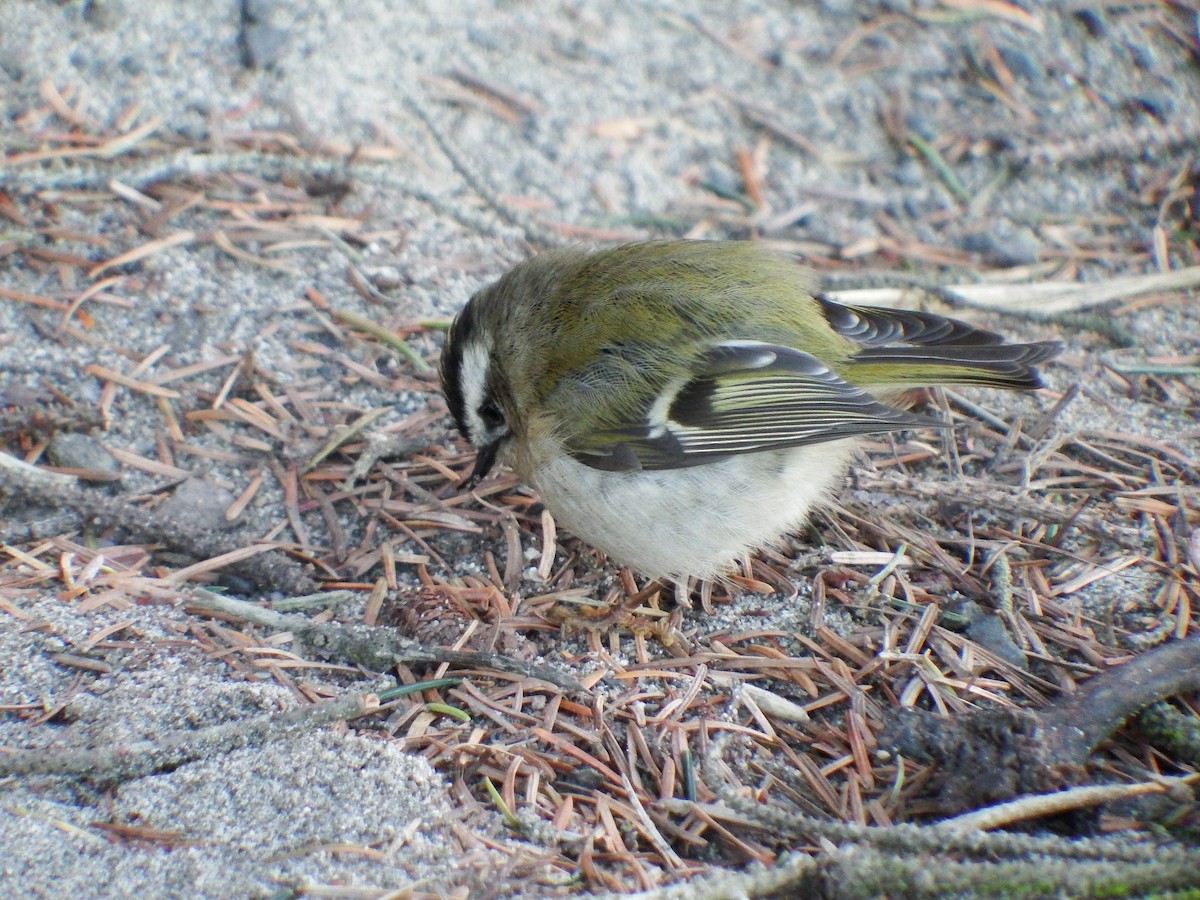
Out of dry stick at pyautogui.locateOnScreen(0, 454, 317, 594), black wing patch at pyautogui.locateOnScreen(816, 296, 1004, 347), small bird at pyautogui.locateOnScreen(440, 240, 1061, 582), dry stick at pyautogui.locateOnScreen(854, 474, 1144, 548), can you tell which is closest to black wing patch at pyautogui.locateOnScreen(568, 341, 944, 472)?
small bird at pyautogui.locateOnScreen(440, 240, 1061, 582)

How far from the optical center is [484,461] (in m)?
3.18

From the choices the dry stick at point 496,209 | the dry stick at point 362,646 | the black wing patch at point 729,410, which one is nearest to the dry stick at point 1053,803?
the dry stick at point 362,646

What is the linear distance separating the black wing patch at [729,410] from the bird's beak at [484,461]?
0.89 ft

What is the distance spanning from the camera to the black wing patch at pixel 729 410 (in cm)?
294

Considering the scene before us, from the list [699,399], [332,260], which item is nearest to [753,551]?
[699,399]

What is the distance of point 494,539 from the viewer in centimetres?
319

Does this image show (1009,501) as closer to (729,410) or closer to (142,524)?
(729,410)

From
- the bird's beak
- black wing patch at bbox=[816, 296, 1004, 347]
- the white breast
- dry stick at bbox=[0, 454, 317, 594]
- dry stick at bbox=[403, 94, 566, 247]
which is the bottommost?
dry stick at bbox=[0, 454, 317, 594]

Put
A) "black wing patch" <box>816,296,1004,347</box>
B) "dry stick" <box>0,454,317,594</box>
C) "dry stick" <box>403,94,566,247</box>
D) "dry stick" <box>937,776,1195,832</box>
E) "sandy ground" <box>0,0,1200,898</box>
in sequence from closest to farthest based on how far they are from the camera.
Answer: "dry stick" <box>937,776,1195,832</box>
"sandy ground" <box>0,0,1200,898</box>
"dry stick" <box>0,454,317,594</box>
"black wing patch" <box>816,296,1004,347</box>
"dry stick" <box>403,94,566,247</box>

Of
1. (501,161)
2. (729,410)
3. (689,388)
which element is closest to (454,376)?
(689,388)

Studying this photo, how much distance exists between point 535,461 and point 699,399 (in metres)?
0.51

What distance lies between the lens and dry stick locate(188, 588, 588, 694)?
102 inches

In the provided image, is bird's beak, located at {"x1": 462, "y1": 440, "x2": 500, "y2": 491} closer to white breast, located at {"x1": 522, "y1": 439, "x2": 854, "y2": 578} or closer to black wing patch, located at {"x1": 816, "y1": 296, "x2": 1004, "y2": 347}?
white breast, located at {"x1": 522, "y1": 439, "x2": 854, "y2": 578}

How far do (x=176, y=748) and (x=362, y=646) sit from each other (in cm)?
53
